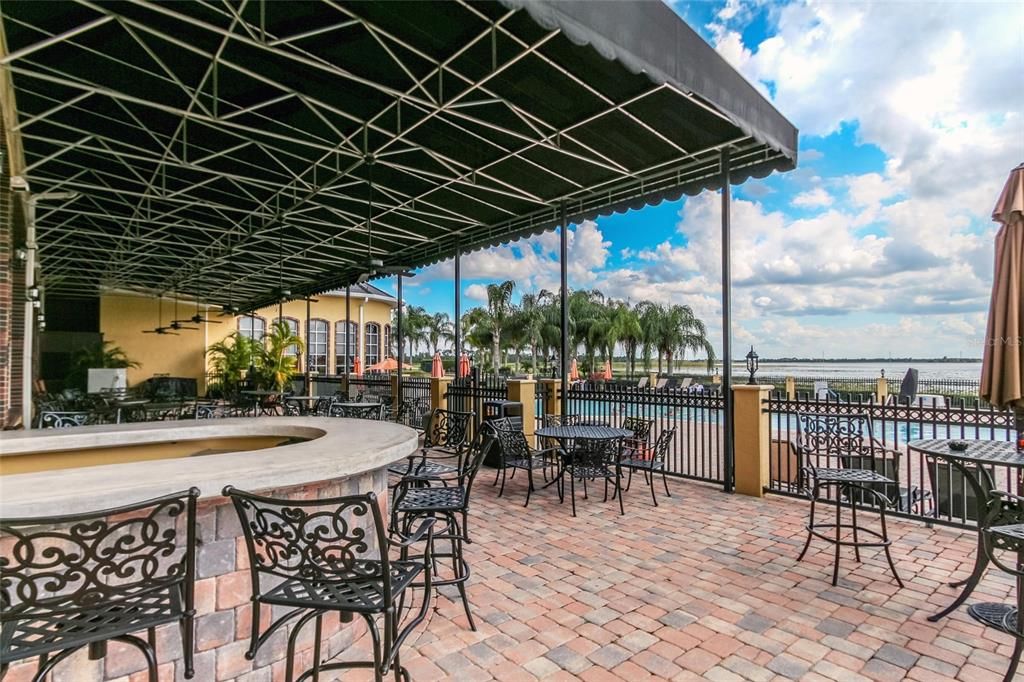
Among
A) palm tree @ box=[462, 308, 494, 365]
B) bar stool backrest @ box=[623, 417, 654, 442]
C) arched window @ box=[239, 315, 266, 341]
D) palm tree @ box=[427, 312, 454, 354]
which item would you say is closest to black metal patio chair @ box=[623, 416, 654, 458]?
bar stool backrest @ box=[623, 417, 654, 442]

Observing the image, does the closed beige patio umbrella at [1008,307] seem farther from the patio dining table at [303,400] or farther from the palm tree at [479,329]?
the palm tree at [479,329]

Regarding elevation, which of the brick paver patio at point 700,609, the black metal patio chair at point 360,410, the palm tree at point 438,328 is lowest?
the brick paver patio at point 700,609

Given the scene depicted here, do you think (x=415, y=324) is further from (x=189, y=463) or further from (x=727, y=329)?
(x=189, y=463)

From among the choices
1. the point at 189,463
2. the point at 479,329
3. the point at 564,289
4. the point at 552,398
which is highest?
the point at 479,329

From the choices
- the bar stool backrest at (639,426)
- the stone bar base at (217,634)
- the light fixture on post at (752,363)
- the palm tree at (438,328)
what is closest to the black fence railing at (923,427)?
the light fixture on post at (752,363)

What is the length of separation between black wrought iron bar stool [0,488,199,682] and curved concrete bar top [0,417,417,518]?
83 mm

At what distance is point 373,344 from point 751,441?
19155 millimetres

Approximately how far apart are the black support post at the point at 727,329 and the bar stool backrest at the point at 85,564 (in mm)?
5003

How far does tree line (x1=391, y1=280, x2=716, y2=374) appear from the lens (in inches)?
1038

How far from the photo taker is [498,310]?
2564 cm

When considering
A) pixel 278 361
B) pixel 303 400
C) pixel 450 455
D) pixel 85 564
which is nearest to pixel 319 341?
pixel 278 361

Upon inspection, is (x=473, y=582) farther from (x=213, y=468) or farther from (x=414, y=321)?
(x=414, y=321)

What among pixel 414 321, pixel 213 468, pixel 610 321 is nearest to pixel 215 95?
pixel 213 468

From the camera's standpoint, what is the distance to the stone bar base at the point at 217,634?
1.67 metres
